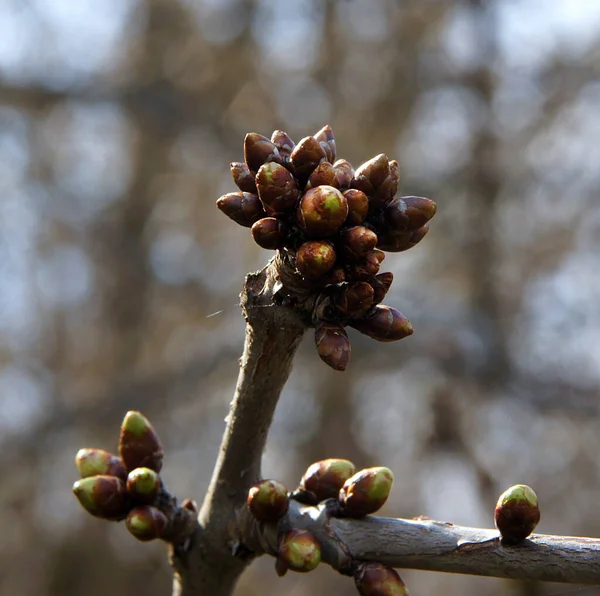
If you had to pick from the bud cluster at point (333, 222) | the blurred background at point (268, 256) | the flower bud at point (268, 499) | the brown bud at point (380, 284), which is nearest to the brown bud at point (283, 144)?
the bud cluster at point (333, 222)

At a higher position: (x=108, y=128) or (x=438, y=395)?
(x=108, y=128)

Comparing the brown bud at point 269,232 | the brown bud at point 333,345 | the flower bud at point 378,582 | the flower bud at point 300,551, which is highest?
the brown bud at point 269,232

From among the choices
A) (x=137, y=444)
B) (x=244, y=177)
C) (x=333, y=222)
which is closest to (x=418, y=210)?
(x=333, y=222)

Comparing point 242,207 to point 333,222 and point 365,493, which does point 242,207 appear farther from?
point 365,493

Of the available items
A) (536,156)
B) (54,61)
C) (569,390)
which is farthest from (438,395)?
(54,61)

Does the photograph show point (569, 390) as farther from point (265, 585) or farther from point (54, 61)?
point (54, 61)

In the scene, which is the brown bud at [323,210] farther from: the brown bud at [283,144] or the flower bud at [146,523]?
the flower bud at [146,523]
